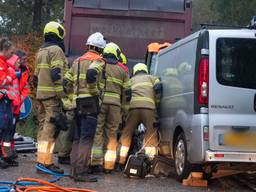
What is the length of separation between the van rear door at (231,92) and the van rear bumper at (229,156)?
0.23 feet

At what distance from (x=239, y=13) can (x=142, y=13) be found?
15.2 metres

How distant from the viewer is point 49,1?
76.9ft

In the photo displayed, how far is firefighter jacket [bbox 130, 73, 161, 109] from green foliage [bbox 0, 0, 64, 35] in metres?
14.7

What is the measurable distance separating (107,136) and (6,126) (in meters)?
1.52

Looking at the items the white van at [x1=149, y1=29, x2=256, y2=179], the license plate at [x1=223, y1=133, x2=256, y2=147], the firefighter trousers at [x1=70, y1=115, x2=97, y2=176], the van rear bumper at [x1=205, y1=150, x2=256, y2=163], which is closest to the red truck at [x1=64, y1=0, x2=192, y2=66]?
the firefighter trousers at [x1=70, y1=115, x2=97, y2=176]

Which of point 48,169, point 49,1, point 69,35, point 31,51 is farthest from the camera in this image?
point 49,1

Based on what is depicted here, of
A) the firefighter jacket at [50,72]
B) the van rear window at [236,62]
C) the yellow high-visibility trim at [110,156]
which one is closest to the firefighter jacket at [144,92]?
the yellow high-visibility trim at [110,156]

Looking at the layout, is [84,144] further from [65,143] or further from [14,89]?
[14,89]

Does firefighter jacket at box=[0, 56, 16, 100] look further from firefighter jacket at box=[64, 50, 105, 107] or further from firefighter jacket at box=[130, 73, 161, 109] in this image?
firefighter jacket at box=[130, 73, 161, 109]

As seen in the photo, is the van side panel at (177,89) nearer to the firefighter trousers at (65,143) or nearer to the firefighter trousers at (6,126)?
the firefighter trousers at (65,143)

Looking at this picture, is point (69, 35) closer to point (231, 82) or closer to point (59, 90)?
point (59, 90)

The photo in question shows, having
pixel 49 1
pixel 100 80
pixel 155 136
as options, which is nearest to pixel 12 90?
pixel 100 80

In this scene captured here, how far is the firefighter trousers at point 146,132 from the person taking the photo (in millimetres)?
8781

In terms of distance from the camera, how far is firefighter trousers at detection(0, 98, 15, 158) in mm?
8422
